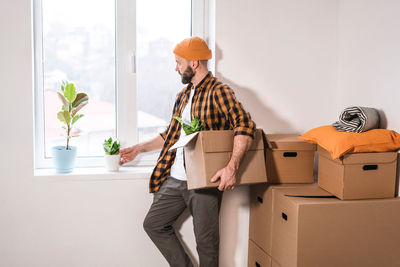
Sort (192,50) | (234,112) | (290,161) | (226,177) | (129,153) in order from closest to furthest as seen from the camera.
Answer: (226,177) → (234,112) → (192,50) → (290,161) → (129,153)

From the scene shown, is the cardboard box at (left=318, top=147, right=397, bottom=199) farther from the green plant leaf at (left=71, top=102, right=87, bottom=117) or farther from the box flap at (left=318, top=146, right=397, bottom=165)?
the green plant leaf at (left=71, top=102, right=87, bottom=117)

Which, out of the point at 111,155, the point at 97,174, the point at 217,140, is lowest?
the point at 97,174

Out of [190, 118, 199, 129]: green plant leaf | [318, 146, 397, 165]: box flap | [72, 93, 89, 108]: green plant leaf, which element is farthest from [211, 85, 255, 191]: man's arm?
[72, 93, 89, 108]: green plant leaf

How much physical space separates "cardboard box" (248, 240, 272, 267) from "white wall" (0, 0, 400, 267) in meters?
0.07

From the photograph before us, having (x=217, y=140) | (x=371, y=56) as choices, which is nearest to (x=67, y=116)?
(x=217, y=140)

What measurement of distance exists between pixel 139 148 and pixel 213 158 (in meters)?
0.68

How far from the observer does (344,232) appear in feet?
5.64

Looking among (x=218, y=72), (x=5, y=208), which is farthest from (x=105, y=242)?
(x=218, y=72)

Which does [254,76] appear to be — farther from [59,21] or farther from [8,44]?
[8,44]

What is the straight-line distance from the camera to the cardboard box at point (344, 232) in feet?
5.60

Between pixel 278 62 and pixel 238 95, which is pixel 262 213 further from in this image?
pixel 278 62

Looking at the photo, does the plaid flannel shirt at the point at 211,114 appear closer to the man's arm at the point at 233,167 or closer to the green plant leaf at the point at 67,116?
the man's arm at the point at 233,167

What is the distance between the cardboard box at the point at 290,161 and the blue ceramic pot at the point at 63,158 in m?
1.11

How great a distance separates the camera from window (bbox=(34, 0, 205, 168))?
2295 millimetres
